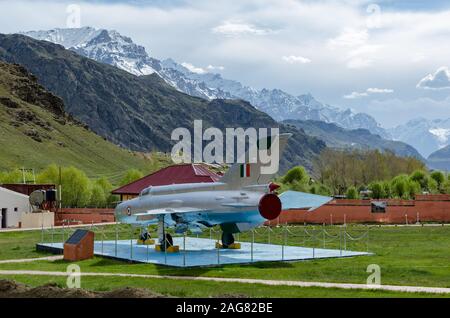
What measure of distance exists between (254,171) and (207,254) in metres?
5.41

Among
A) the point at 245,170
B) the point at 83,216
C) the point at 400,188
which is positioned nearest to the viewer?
the point at 245,170

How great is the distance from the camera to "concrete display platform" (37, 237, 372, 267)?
3309 cm

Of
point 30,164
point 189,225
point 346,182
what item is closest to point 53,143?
point 30,164

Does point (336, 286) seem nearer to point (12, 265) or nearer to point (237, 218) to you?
point (237, 218)

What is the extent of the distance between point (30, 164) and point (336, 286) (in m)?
159

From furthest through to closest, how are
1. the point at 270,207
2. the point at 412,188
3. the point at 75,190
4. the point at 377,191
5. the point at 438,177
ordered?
the point at 438,177 → the point at 75,190 → the point at 377,191 → the point at 412,188 → the point at 270,207

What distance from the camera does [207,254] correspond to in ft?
121

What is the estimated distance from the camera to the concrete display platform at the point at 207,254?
109 feet

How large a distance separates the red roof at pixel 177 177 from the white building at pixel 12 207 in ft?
34.4

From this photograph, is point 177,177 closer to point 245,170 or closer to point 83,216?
point 83,216

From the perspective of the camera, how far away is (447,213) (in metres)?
68.1

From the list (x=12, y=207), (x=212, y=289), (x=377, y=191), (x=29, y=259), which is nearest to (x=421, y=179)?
(x=377, y=191)

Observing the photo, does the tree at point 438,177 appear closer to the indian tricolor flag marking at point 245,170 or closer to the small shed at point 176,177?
the small shed at point 176,177

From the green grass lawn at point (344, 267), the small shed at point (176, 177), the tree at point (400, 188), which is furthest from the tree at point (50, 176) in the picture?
the green grass lawn at point (344, 267)
